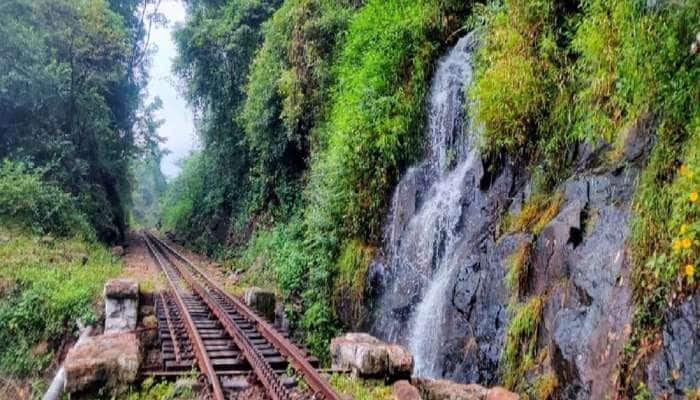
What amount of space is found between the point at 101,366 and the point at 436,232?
5.14 meters

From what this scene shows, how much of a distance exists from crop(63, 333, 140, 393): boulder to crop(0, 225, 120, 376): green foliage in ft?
15.5

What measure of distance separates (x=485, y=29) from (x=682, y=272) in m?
5.80

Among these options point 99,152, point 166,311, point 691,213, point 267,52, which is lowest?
point 166,311

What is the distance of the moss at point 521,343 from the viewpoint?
5.27m

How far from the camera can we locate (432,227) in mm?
8156

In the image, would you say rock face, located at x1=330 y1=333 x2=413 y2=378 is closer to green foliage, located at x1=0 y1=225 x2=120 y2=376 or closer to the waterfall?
the waterfall

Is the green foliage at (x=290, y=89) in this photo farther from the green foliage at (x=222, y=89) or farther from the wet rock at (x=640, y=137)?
the wet rock at (x=640, y=137)

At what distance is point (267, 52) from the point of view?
1538 centimetres

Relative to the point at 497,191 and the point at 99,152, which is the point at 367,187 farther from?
the point at 99,152

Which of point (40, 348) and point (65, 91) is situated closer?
point (40, 348)

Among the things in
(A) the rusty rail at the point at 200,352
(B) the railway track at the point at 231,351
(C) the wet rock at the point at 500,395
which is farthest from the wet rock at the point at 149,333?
(C) the wet rock at the point at 500,395

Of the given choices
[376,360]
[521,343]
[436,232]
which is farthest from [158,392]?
[436,232]

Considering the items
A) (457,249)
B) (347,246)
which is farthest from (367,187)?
(457,249)

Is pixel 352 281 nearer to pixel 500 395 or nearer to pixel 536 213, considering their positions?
pixel 536 213
